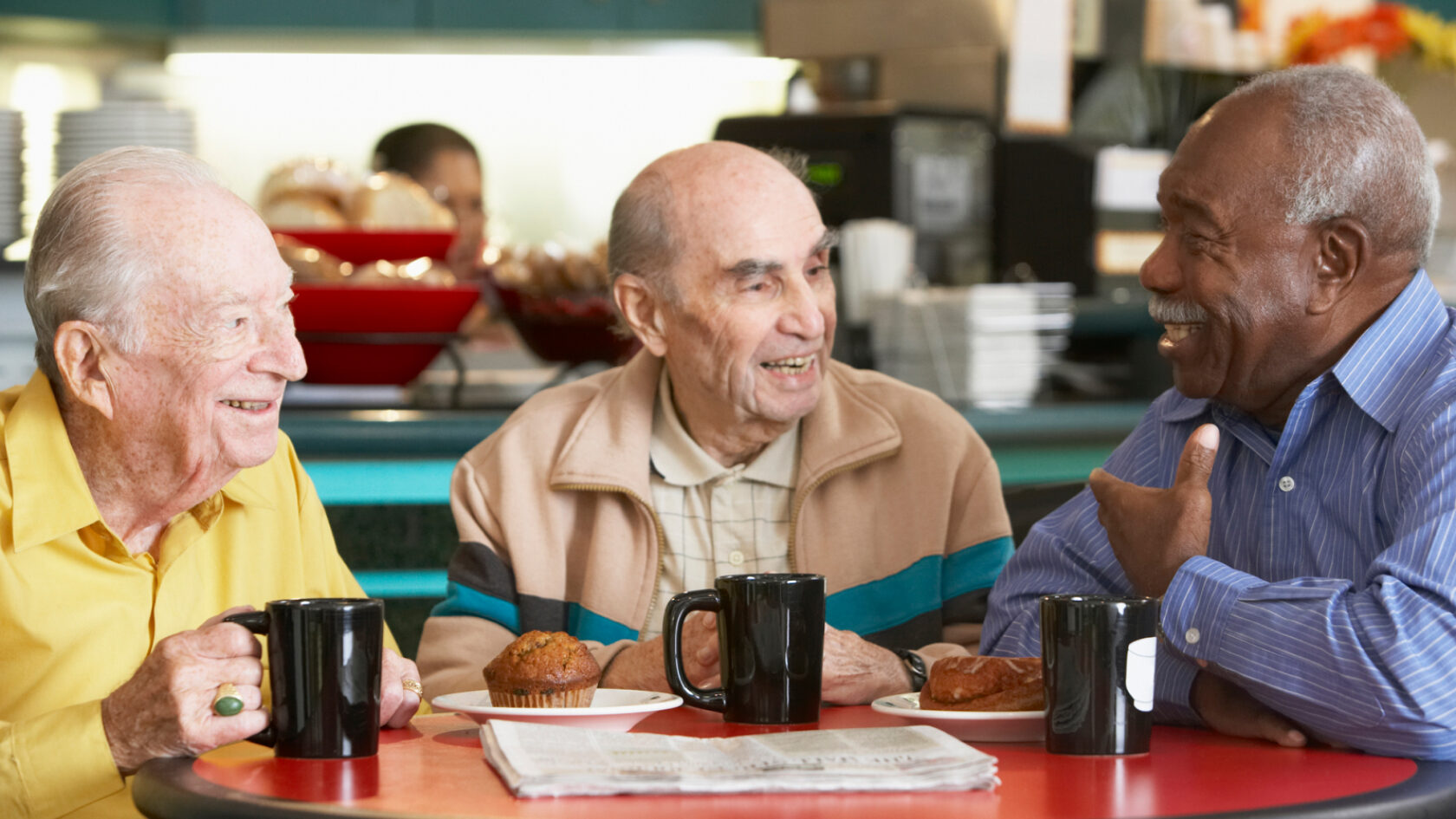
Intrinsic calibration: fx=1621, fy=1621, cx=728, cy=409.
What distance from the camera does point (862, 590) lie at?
1.93 meters

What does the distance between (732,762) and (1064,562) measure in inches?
26.5

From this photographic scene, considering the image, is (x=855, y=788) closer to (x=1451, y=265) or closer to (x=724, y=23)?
(x=1451, y=265)

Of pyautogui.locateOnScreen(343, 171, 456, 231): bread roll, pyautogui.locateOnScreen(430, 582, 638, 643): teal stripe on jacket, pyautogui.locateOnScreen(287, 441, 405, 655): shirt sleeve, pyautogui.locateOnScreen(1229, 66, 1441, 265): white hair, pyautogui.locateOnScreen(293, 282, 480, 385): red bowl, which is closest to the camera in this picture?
pyautogui.locateOnScreen(1229, 66, 1441, 265): white hair

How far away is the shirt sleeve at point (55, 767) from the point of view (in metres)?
1.32

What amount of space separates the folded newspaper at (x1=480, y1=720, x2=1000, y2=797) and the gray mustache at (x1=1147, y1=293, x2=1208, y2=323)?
1.93 feet

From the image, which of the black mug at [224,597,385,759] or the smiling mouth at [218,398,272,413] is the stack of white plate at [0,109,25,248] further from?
the black mug at [224,597,385,759]

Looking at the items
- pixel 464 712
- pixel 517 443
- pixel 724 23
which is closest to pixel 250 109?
pixel 724 23

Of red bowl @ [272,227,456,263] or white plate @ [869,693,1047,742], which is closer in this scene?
white plate @ [869,693,1047,742]

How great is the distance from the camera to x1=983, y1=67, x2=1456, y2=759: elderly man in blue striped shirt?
4.17 ft

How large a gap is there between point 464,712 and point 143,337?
49 cm

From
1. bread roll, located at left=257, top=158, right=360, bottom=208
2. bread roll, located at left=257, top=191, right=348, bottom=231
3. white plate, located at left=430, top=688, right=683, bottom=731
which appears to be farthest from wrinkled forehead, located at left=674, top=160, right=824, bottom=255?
bread roll, located at left=257, top=158, right=360, bottom=208

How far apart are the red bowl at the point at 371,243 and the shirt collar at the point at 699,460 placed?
0.97m

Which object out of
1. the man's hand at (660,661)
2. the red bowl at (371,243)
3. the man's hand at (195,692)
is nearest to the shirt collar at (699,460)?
the man's hand at (660,661)

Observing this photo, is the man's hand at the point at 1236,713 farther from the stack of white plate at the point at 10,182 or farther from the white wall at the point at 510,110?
the white wall at the point at 510,110
